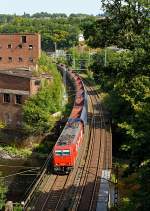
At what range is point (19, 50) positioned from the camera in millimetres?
83000

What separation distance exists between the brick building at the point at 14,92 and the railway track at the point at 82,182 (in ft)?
28.9

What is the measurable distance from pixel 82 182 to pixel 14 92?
22722 millimetres

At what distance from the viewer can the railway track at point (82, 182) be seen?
99.2 ft

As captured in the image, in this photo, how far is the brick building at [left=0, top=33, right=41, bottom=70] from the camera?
81750 mm

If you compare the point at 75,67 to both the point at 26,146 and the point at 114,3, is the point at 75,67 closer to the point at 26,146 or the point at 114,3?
the point at 26,146

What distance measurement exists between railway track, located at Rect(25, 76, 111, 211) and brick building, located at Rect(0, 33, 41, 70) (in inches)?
1326

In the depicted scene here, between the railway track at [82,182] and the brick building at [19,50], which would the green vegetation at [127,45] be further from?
the brick building at [19,50]

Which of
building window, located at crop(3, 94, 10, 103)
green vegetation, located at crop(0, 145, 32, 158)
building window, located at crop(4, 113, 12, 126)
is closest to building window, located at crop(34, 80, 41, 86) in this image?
building window, located at crop(3, 94, 10, 103)

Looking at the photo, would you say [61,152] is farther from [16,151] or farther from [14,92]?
[14,92]

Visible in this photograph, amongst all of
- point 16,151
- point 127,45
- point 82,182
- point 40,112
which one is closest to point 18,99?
point 40,112

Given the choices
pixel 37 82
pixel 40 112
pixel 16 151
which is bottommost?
pixel 16 151

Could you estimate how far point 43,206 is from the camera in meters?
29.9

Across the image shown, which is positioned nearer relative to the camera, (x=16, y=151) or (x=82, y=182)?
(x=82, y=182)

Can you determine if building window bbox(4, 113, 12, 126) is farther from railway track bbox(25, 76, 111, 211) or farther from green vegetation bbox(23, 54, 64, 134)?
railway track bbox(25, 76, 111, 211)
